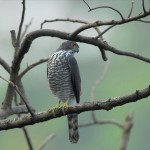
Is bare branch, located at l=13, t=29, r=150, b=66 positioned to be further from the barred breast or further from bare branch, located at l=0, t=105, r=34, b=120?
the barred breast

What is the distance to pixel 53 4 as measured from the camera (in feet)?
183

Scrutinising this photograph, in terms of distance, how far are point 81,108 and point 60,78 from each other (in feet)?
9.16

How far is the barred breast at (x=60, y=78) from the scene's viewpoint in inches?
310

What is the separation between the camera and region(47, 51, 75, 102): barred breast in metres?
7.86

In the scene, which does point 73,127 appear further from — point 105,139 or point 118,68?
point 118,68

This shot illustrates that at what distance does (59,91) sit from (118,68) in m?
44.6

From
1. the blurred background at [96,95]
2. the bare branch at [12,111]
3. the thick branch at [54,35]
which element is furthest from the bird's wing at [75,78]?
the blurred background at [96,95]

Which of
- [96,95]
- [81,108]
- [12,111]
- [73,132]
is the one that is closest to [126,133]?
[81,108]

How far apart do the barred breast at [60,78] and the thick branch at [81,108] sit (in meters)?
2.38

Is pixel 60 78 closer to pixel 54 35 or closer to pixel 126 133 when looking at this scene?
pixel 54 35

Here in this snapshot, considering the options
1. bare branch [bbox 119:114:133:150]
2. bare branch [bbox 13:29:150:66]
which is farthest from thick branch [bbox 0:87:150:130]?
bare branch [bbox 119:114:133:150]

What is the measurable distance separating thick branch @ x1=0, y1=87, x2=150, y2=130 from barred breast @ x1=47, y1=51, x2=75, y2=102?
2.38 m

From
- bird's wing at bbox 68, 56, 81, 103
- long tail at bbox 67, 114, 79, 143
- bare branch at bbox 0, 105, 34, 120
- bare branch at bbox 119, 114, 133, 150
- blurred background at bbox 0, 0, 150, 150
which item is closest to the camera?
bare branch at bbox 119, 114, 133, 150

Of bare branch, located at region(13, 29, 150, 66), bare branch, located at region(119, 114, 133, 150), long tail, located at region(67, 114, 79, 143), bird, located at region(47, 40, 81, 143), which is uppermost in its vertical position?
bare branch, located at region(119, 114, 133, 150)
